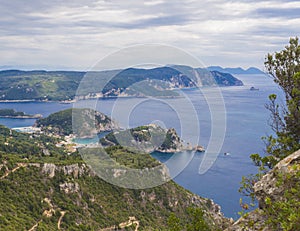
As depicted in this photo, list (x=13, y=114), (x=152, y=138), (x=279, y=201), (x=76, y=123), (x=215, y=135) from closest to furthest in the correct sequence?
1. (x=279, y=201)
2. (x=152, y=138)
3. (x=215, y=135)
4. (x=76, y=123)
5. (x=13, y=114)

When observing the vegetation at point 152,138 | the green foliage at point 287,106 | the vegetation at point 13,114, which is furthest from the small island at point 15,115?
the green foliage at point 287,106

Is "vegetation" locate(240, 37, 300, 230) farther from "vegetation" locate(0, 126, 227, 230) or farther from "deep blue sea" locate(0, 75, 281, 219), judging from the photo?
"vegetation" locate(0, 126, 227, 230)

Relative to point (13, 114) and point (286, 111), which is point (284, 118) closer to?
point (286, 111)

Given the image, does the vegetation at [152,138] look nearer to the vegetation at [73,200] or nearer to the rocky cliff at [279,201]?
the vegetation at [73,200]

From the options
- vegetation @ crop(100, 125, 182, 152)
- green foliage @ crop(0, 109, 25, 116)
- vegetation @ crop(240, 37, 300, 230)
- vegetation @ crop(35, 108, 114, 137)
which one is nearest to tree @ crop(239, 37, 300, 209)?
vegetation @ crop(240, 37, 300, 230)

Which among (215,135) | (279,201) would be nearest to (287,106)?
(279,201)

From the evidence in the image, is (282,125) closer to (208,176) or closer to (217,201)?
(217,201)
